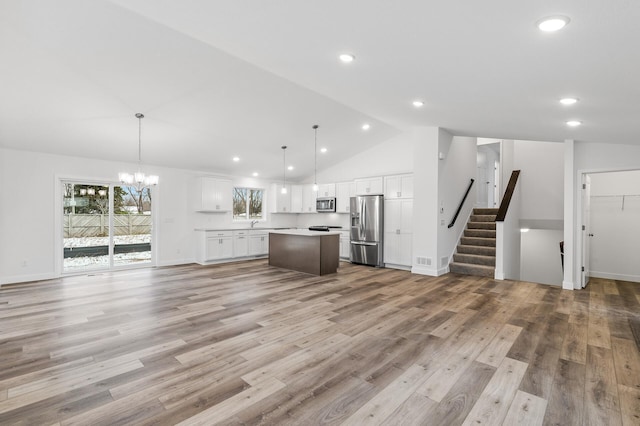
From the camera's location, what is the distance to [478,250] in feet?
22.6

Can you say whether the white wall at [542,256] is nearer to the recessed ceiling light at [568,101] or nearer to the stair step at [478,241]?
the stair step at [478,241]

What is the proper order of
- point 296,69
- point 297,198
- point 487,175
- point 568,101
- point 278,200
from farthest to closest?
point 487,175 → point 297,198 → point 278,200 → point 296,69 → point 568,101

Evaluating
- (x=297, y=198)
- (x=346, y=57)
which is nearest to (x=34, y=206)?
(x=297, y=198)

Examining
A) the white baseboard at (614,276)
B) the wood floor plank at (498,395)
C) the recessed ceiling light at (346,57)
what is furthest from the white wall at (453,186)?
the wood floor plank at (498,395)

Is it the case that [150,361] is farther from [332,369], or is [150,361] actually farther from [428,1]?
[428,1]

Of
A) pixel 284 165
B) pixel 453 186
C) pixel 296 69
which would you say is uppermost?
pixel 296 69

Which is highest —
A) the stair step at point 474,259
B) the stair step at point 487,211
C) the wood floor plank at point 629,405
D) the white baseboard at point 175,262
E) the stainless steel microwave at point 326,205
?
the stainless steel microwave at point 326,205

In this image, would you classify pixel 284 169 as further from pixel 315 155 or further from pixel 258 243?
pixel 258 243

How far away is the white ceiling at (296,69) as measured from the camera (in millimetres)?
2250

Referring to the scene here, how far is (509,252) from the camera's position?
6.42 metres

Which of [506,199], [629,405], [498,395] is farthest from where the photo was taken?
[506,199]

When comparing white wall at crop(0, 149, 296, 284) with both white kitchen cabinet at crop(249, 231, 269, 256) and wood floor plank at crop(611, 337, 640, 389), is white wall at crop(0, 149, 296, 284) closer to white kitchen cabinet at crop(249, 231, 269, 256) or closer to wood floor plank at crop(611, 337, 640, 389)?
white kitchen cabinet at crop(249, 231, 269, 256)

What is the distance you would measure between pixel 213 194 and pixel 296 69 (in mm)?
5223

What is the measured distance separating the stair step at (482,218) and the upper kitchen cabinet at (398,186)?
6.59 ft
